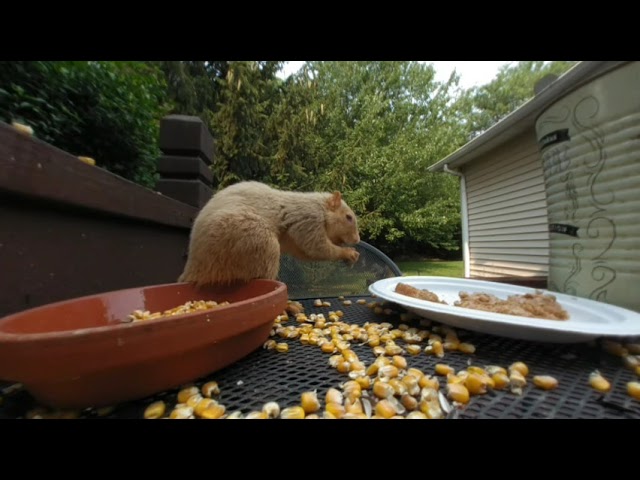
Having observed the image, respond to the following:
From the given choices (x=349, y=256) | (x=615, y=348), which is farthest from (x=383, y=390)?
(x=349, y=256)

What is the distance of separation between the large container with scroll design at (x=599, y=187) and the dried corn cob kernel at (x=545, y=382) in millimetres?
617

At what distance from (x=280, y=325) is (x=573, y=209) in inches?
42.1

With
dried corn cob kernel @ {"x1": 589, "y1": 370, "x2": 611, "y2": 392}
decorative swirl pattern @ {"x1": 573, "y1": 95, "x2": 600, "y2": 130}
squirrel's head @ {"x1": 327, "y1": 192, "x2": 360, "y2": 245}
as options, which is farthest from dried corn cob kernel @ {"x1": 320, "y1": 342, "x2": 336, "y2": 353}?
decorative swirl pattern @ {"x1": 573, "y1": 95, "x2": 600, "y2": 130}

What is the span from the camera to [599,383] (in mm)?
476

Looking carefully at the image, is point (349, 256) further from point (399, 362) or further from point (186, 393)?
point (186, 393)

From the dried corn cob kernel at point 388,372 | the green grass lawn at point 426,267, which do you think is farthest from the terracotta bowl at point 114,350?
the green grass lawn at point 426,267

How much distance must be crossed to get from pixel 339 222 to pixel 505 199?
3886 millimetres

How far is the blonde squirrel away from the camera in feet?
3.07

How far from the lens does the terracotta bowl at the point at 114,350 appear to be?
0.37 meters

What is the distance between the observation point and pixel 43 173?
0.70 meters

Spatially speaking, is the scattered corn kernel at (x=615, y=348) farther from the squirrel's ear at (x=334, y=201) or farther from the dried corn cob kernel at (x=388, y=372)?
the squirrel's ear at (x=334, y=201)

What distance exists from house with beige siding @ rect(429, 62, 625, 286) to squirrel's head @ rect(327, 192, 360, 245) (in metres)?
2.15
